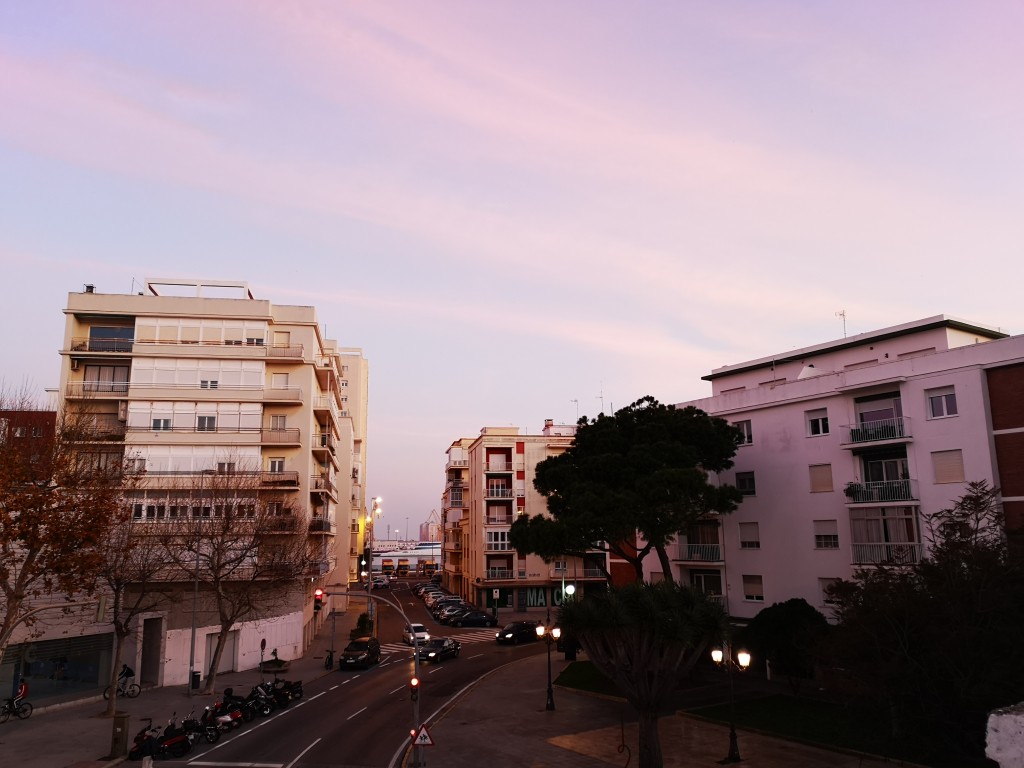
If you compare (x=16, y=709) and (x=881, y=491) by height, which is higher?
(x=881, y=491)

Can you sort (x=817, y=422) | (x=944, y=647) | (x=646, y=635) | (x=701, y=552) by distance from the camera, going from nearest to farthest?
1. (x=944, y=647)
2. (x=646, y=635)
3. (x=817, y=422)
4. (x=701, y=552)

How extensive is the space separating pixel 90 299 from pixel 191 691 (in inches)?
1219

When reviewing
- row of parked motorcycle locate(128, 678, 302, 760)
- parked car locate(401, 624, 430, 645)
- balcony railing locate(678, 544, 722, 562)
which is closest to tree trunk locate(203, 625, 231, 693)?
row of parked motorcycle locate(128, 678, 302, 760)

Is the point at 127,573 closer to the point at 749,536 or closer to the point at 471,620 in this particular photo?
the point at 749,536

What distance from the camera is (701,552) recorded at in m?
45.1

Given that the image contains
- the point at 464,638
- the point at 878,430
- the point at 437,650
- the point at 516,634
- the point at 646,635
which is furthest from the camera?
the point at 464,638

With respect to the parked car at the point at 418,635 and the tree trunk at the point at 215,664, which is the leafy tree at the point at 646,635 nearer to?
the tree trunk at the point at 215,664

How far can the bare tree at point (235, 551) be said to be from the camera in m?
38.5

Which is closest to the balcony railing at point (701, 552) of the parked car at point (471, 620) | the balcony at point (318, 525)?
the balcony at point (318, 525)

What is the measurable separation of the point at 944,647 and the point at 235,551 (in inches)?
1339

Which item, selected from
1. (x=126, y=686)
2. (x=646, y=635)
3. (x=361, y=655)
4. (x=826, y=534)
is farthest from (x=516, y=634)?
(x=646, y=635)

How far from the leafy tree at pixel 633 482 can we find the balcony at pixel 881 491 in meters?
5.81

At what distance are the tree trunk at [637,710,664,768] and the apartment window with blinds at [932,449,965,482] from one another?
20.0 metres

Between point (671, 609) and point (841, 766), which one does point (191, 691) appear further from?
point (841, 766)
